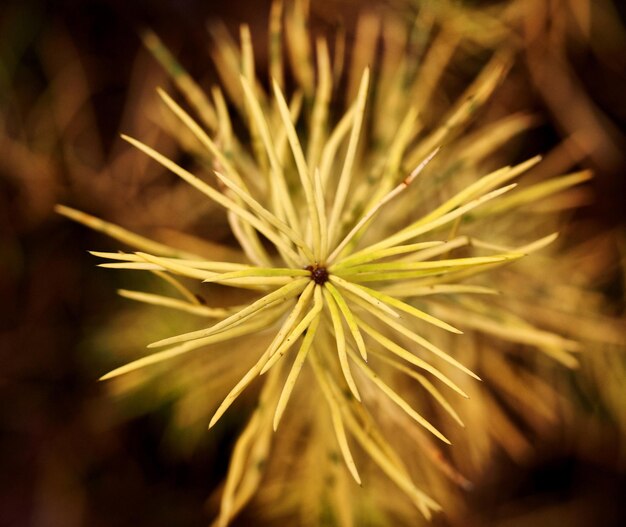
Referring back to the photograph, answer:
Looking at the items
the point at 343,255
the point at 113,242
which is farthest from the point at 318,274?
the point at 113,242

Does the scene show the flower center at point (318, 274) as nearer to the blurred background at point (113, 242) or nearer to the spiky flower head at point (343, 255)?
the spiky flower head at point (343, 255)

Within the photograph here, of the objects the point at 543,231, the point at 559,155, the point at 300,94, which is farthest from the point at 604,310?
the point at 300,94

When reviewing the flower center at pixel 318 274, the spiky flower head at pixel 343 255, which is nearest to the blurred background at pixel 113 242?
the spiky flower head at pixel 343 255

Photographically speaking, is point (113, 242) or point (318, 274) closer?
point (318, 274)

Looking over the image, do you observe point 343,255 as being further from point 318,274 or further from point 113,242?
point 113,242

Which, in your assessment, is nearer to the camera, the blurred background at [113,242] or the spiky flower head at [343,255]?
the spiky flower head at [343,255]

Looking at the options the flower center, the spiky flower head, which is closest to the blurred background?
the spiky flower head
